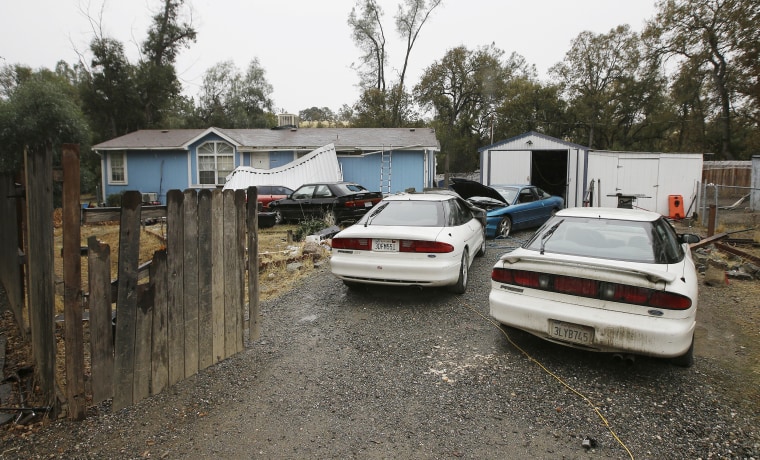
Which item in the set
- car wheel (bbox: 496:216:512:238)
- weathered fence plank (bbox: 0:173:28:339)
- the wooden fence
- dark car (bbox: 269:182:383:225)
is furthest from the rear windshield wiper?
dark car (bbox: 269:182:383:225)

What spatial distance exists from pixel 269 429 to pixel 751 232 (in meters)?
13.1

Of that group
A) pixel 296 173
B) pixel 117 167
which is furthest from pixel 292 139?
pixel 117 167

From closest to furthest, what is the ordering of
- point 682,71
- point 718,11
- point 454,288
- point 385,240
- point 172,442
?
point 172,442, point 385,240, point 454,288, point 718,11, point 682,71

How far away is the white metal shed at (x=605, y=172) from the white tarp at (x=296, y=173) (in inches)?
265

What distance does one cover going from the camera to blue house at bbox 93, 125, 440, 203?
21812 millimetres

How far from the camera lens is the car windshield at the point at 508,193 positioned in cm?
1228

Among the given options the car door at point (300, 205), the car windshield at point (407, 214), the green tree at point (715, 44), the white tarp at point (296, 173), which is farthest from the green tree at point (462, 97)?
the car windshield at point (407, 214)

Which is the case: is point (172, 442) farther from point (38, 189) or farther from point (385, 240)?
point (385, 240)

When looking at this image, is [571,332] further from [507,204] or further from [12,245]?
[507,204]

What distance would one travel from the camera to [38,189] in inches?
137

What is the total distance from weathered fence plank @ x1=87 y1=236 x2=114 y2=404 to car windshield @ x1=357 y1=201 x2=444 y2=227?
3.94 metres

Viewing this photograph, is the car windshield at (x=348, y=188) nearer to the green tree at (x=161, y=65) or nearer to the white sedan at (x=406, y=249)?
the white sedan at (x=406, y=249)

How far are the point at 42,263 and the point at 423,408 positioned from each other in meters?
3.07

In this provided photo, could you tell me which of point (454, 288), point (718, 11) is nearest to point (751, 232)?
point (454, 288)
